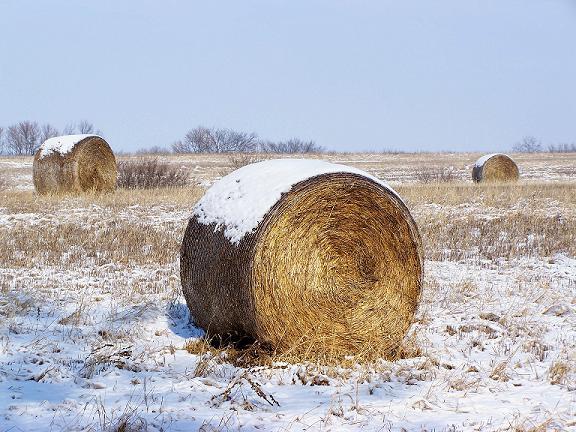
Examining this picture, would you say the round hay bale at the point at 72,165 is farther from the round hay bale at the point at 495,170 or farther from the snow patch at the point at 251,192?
the round hay bale at the point at 495,170

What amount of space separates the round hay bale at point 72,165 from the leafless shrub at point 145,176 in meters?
3.83

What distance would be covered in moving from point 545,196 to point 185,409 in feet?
51.7

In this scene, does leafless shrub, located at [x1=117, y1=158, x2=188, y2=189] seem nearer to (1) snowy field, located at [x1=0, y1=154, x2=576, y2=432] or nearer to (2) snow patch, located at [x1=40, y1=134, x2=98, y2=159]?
(2) snow patch, located at [x1=40, y1=134, x2=98, y2=159]

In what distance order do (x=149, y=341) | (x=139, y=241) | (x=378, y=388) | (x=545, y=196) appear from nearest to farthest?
1. (x=378, y=388)
2. (x=149, y=341)
3. (x=139, y=241)
4. (x=545, y=196)

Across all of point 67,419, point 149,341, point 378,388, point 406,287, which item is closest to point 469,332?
point 406,287

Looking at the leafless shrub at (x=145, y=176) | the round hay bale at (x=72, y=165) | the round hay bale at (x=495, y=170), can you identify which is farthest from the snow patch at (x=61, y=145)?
the round hay bale at (x=495, y=170)

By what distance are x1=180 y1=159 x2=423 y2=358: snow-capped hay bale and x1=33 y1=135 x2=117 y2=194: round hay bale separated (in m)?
12.5

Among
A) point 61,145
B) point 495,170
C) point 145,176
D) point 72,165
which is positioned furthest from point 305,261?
point 495,170

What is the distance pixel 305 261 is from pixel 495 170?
70.5 ft

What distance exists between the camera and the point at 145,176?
2327 cm

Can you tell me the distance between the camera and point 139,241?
10.9 m

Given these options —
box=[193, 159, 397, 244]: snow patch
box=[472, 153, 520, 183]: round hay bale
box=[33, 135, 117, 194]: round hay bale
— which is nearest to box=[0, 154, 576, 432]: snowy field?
box=[193, 159, 397, 244]: snow patch

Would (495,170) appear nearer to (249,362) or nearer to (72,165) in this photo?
(72,165)

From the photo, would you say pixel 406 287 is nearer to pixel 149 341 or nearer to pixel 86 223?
pixel 149 341
